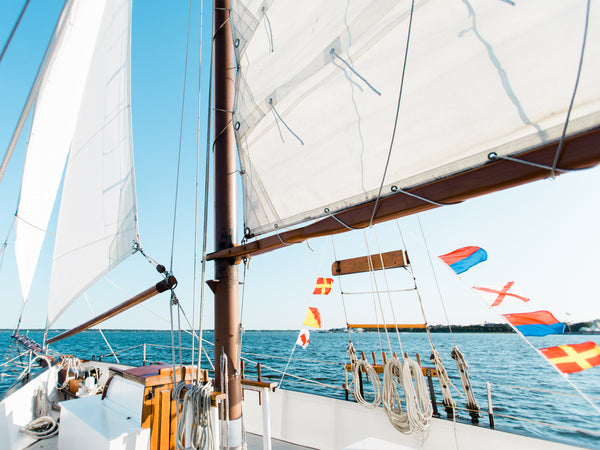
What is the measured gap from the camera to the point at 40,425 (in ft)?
13.0

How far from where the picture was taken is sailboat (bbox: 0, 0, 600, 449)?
5.21 feet

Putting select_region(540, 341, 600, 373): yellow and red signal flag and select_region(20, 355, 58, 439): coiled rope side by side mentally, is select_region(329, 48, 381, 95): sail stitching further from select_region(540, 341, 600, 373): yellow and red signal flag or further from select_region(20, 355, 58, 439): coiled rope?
select_region(20, 355, 58, 439): coiled rope

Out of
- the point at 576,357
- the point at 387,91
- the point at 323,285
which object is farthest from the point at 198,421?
the point at 323,285

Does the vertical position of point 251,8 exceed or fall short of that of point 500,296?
it exceeds it

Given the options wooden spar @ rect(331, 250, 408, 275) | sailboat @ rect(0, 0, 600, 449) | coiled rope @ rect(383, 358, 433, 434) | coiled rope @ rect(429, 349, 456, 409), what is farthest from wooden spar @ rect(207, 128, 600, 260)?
coiled rope @ rect(429, 349, 456, 409)

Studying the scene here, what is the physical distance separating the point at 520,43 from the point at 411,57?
63 cm

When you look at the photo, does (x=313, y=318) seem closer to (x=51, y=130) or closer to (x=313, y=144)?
(x=313, y=144)

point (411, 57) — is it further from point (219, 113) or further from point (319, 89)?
point (219, 113)

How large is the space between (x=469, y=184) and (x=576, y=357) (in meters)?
1.99

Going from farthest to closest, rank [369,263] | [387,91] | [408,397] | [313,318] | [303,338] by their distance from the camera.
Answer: [303,338]
[313,318]
[369,263]
[408,397]
[387,91]

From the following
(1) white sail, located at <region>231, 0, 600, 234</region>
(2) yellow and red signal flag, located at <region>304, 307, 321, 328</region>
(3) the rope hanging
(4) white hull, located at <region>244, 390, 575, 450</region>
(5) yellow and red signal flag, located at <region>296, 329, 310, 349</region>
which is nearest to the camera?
(1) white sail, located at <region>231, 0, 600, 234</region>

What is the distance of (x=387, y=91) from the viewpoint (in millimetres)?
2160

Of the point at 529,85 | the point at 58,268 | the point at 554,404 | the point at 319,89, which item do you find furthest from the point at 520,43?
the point at 554,404

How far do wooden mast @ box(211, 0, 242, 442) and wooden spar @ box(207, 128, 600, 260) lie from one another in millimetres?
851
